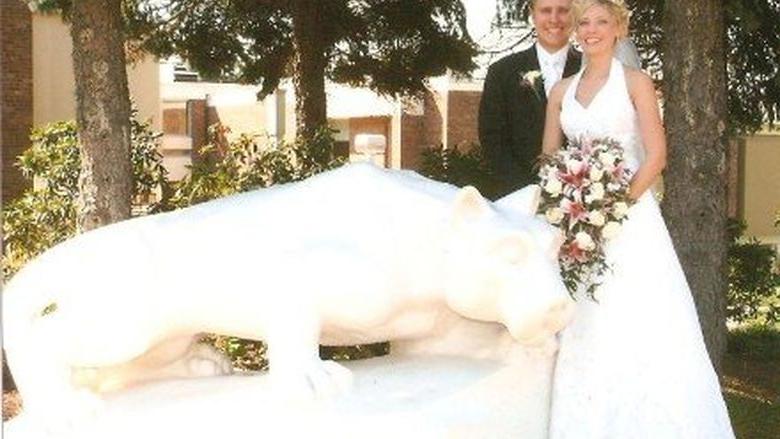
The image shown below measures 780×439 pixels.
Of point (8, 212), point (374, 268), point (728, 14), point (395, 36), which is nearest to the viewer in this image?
point (374, 268)

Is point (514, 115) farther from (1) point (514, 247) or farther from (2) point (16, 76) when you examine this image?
(2) point (16, 76)

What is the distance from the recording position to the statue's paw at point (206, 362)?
157 inches

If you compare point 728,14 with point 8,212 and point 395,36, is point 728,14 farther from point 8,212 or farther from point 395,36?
point 8,212

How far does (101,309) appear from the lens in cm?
359

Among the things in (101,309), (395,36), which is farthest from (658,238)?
A: (395,36)

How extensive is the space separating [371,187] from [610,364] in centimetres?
113

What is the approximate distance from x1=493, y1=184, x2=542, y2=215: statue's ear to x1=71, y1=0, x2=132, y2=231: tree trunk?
3913 mm

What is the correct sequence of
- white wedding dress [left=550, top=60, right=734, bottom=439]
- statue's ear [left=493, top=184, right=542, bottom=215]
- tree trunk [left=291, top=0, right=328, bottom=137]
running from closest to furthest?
1. statue's ear [left=493, top=184, right=542, bottom=215]
2. white wedding dress [left=550, top=60, right=734, bottom=439]
3. tree trunk [left=291, top=0, right=328, bottom=137]

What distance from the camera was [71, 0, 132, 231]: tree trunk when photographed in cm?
697

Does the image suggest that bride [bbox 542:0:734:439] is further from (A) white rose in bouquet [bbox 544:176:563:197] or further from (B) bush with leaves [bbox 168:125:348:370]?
(B) bush with leaves [bbox 168:125:348:370]

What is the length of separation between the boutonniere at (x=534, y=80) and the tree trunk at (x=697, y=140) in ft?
8.26

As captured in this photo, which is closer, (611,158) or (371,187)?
(371,187)

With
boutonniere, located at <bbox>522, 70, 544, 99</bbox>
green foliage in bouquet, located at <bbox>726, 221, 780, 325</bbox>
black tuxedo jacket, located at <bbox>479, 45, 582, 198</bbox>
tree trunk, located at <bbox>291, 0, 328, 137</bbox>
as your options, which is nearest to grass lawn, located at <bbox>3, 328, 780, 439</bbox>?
green foliage in bouquet, located at <bbox>726, 221, 780, 325</bbox>

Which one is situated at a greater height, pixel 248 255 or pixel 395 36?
pixel 395 36
